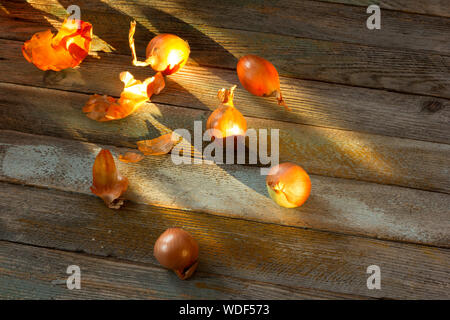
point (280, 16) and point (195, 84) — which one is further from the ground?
point (280, 16)

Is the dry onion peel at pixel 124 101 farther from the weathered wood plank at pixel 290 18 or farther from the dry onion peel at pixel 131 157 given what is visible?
the weathered wood plank at pixel 290 18

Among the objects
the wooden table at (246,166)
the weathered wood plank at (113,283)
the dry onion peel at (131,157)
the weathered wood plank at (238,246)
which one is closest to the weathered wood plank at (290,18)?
the wooden table at (246,166)

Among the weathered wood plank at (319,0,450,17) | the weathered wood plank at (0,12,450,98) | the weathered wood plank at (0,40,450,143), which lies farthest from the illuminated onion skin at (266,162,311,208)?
the weathered wood plank at (319,0,450,17)

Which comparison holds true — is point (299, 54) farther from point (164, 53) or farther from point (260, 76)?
point (164, 53)

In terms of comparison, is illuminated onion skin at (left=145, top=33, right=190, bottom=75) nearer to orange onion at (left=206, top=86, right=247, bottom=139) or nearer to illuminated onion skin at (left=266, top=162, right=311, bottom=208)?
orange onion at (left=206, top=86, right=247, bottom=139)

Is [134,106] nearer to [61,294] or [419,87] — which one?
[61,294]

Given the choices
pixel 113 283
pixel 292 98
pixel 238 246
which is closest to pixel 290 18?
pixel 292 98
